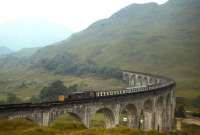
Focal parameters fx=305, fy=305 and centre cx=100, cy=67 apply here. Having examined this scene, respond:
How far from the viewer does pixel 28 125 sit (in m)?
50.5

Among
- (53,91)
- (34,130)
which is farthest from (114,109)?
(53,91)

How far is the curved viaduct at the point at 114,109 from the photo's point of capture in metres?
47.0

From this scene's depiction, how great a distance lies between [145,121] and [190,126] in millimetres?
32822

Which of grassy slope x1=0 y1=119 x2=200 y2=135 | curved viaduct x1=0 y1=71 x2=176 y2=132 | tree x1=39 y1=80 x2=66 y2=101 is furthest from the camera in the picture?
tree x1=39 y1=80 x2=66 y2=101

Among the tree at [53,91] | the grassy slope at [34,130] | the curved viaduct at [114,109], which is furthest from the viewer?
the tree at [53,91]

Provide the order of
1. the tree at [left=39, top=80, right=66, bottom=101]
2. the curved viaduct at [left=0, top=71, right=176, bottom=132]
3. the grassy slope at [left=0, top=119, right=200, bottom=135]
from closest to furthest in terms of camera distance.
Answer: the grassy slope at [left=0, top=119, right=200, bottom=135]
the curved viaduct at [left=0, top=71, right=176, bottom=132]
the tree at [left=39, top=80, right=66, bottom=101]

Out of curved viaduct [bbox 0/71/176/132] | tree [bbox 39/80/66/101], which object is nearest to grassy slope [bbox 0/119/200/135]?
curved viaduct [bbox 0/71/176/132]

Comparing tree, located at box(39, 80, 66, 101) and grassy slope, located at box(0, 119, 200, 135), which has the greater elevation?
tree, located at box(39, 80, 66, 101)

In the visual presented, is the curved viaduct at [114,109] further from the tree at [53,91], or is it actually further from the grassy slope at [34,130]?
the tree at [53,91]

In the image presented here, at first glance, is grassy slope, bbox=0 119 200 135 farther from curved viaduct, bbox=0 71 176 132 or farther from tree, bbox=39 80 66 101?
tree, bbox=39 80 66 101

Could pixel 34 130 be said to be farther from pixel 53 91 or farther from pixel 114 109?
pixel 53 91

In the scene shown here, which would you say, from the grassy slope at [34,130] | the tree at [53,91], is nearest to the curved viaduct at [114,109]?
the grassy slope at [34,130]

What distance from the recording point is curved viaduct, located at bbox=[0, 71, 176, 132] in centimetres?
4696

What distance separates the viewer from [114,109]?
62156 mm
